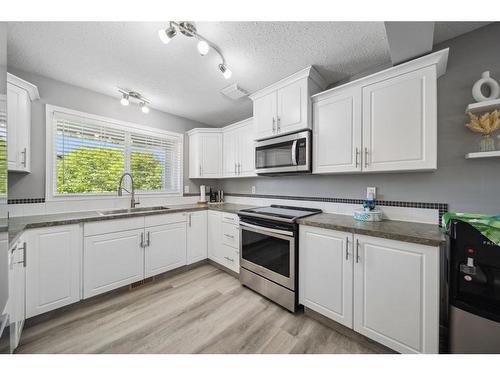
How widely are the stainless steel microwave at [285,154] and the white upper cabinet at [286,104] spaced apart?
0.28ft

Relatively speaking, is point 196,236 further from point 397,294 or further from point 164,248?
point 397,294

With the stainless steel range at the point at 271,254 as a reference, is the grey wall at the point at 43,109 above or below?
above

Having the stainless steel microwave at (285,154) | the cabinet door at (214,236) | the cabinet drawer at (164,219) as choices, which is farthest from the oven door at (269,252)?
the cabinet drawer at (164,219)

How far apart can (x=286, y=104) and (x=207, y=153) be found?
1.61 meters

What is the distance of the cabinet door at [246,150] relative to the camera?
277 centimetres

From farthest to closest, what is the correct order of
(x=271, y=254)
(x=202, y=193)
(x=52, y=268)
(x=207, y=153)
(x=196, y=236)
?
(x=202, y=193) → (x=207, y=153) → (x=196, y=236) → (x=271, y=254) → (x=52, y=268)

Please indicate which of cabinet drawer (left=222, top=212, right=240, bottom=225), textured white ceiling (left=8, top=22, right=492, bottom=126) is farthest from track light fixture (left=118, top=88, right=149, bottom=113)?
cabinet drawer (left=222, top=212, right=240, bottom=225)

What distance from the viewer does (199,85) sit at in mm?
2242

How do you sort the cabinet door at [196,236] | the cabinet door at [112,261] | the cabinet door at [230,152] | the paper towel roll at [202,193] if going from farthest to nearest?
the paper towel roll at [202,193], the cabinet door at [230,152], the cabinet door at [196,236], the cabinet door at [112,261]

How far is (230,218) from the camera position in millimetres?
2529

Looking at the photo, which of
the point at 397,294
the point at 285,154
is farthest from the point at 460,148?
the point at 285,154

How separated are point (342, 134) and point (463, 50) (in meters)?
1.03

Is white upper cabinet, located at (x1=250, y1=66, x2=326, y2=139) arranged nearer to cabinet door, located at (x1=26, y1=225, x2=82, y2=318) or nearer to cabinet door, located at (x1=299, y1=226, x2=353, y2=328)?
cabinet door, located at (x1=299, y1=226, x2=353, y2=328)

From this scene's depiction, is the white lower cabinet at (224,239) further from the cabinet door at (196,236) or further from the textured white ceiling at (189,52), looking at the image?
the textured white ceiling at (189,52)
